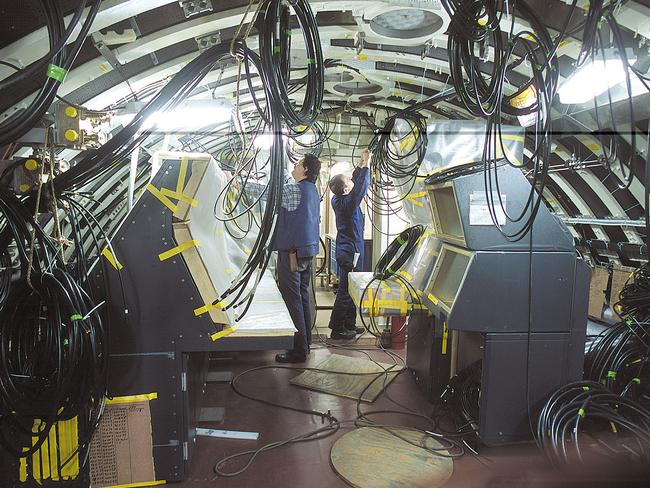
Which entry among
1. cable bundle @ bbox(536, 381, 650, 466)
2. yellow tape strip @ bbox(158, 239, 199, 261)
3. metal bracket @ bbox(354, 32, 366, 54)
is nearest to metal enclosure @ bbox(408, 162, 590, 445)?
cable bundle @ bbox(536, 381, 650, 466)

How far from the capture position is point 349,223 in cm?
461

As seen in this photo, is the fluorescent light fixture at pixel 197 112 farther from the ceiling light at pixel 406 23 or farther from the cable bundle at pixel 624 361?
the cable bundle at pixel 624 361

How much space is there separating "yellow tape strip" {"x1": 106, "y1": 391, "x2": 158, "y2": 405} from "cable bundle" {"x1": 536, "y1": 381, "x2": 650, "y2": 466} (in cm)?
208

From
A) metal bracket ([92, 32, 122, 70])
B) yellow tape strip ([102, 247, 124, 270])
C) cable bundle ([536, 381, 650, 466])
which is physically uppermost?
metal bracket ([92, 32, 122, 70])

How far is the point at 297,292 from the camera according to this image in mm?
3818

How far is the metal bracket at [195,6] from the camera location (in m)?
2.43

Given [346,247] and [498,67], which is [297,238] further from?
[498,67]

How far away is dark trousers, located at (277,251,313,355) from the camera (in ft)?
12.5

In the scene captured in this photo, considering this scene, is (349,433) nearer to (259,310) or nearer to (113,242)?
(259,310)

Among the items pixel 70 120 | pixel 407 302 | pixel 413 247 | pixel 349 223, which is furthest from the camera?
Result: pixel 349 223

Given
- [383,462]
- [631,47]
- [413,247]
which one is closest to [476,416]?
[383,462]

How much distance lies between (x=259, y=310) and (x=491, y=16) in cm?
202

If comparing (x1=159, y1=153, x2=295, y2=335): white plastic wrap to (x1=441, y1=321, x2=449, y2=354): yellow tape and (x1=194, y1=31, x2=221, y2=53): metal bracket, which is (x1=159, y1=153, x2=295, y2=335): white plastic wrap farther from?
(x1=441, y1=321, x2=449, y2=354): yellow tape

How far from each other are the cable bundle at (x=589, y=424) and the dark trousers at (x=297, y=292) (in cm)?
212
